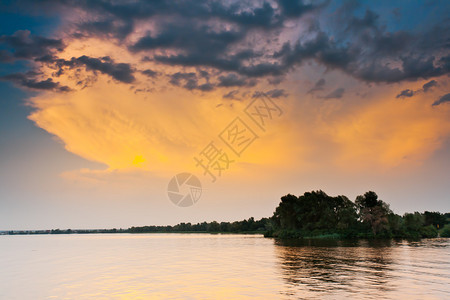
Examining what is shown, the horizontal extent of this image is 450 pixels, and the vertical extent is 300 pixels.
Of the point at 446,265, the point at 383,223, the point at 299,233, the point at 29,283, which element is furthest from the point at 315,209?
the point at 29,283

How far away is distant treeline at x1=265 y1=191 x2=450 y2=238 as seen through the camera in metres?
128

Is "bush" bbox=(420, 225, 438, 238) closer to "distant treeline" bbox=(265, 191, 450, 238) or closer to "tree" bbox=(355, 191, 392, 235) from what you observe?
"distant treeline" bbox=(265, 191, 450, 238)

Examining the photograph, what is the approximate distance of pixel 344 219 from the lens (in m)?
135

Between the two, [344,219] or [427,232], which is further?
[344,219]

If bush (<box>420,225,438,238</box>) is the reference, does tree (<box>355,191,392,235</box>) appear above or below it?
above

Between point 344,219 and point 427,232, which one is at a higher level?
point 344,219

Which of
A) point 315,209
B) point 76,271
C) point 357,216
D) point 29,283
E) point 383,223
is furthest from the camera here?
point 315,209

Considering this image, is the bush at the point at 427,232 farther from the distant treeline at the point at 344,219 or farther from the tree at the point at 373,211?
the tree at the point at 373,211

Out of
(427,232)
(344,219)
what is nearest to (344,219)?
(344,219)

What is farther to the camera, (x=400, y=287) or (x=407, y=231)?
(x=407, y=231)

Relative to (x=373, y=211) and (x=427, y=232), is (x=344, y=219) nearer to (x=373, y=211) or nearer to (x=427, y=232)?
(x=373, y=211)

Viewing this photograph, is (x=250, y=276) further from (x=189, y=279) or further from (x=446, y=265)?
(x=446, y=265)

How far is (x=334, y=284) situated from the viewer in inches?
1248

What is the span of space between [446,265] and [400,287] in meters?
18.9
